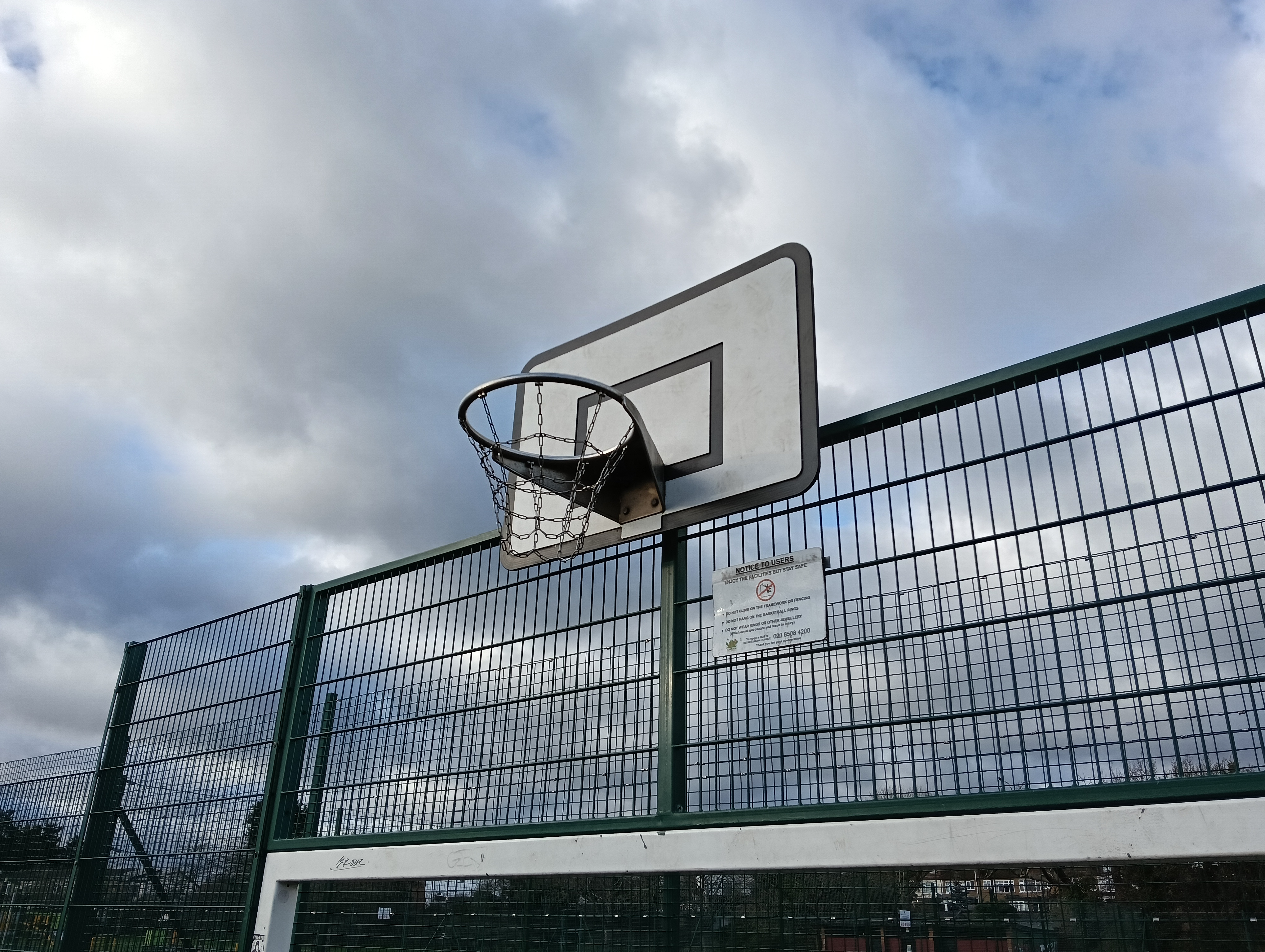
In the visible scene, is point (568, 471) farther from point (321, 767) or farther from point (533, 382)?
point (321, 767)

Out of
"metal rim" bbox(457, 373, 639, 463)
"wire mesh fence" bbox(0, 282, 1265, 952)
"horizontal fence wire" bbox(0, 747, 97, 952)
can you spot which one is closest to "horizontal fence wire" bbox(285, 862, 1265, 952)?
"wire mesh fence" bbox(0, 282, 1265, 952)

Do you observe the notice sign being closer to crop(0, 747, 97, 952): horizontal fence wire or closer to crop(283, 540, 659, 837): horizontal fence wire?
crop(283, 540, 659, 837): horizontal fence wire

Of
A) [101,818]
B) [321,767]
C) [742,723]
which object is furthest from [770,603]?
[101,818]

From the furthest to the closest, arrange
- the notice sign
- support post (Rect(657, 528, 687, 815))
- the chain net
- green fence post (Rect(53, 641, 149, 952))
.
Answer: green fence post (Rect(53, 641, 149, 952)) < the chain net < support post (Rect(657, 528, 687, 815)) < the notice sign

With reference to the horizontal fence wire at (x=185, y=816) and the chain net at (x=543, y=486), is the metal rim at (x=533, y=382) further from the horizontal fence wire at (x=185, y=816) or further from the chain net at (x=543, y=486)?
the horizontal fence wire at (x=185, y=816)

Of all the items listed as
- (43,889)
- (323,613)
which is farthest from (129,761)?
(323,613)

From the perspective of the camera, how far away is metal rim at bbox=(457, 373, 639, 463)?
692cm

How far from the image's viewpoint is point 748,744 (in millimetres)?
6289

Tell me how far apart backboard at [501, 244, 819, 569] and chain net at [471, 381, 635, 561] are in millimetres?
45

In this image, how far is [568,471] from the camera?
7.41 meters

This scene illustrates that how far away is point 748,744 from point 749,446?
2.10 meters

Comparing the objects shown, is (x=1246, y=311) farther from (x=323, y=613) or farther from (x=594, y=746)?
(x=323, y=613)

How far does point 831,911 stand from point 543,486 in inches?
137

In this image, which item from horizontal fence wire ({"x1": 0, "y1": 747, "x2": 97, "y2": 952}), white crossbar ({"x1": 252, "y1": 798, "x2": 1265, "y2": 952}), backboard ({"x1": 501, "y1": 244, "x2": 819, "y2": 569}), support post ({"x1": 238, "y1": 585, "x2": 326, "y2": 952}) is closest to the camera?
white crossbar ({"x1": 252, "y1": 798, "x2": 1265, "y2": 952})
